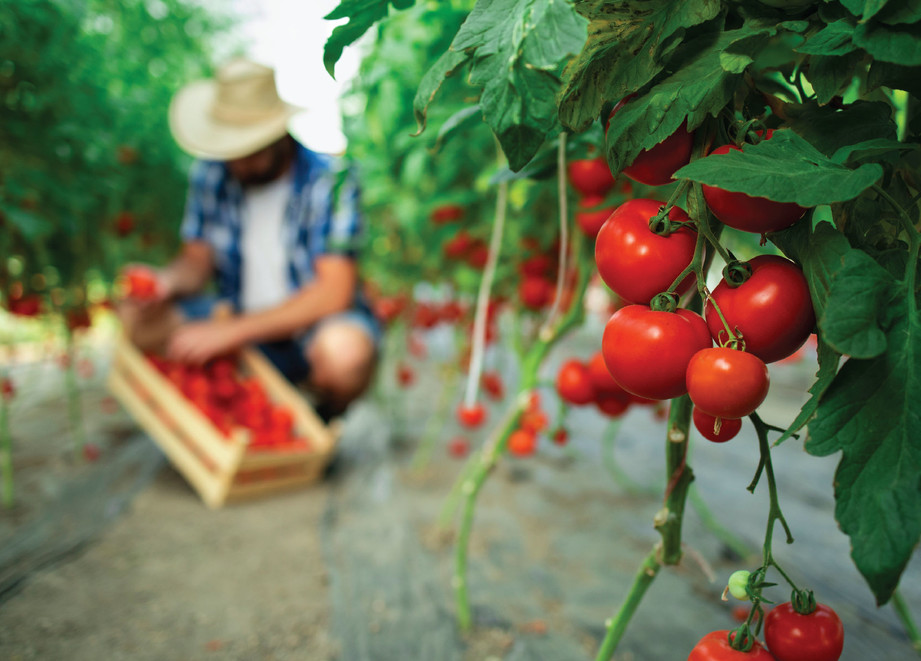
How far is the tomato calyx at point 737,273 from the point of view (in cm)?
43

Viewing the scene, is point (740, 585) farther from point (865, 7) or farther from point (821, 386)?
point (865, 7)

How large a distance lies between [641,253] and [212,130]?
7.17ft

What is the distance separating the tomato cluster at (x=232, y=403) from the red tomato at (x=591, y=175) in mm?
1395

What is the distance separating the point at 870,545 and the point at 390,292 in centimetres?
285

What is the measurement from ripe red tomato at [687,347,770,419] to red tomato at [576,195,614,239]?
0.42 m

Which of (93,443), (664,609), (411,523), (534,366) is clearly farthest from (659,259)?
(93,443)

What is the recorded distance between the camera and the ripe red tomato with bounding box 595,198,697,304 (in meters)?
0.43

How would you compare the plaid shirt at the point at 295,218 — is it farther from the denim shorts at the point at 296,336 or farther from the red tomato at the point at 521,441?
the red tomato at the point at 521,441

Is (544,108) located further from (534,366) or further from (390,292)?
(390,292)

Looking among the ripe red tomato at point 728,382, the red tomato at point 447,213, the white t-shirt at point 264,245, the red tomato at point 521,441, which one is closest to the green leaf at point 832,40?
the ripe red tomato at point 728,382

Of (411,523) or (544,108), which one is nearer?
(544,108)

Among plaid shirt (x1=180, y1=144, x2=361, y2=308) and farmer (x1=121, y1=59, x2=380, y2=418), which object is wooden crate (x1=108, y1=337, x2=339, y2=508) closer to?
farmer (x1=121, y1=59, x2=380, y2=418)

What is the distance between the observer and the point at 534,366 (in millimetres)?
1124

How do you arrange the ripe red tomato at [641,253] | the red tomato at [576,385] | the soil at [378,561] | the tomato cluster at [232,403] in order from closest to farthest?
1. the ripe red tomato at [641,253]
2. the red tomato at [576,385]
3. the soil at [378,561]
4. the tomato cluster at [232,403]
